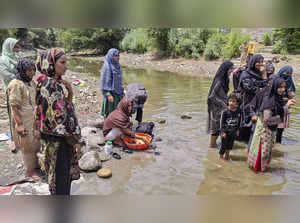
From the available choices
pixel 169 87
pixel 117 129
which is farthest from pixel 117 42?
pixel 117 129

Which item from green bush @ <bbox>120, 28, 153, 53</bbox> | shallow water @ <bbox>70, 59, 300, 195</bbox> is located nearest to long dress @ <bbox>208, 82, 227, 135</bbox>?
shallow water @ <bbox>70, 59, 300, 195</bbox>

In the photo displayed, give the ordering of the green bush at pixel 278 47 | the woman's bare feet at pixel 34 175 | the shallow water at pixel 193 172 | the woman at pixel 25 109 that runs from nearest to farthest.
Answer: the woman at pixel 25 109
the woman's bare feet at pixel 34 175
the shallow water at pixel 193 172
the green bush at pixel 278 47

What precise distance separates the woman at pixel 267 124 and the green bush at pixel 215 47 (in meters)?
15.6

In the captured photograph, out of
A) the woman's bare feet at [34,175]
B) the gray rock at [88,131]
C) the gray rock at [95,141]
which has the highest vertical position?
the gray rock at [88,131]

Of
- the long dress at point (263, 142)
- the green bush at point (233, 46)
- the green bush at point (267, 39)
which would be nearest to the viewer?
the long dress at point (263, 142)

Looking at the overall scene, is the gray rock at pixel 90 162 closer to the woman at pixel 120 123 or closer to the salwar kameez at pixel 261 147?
the woman at pixel 120 123

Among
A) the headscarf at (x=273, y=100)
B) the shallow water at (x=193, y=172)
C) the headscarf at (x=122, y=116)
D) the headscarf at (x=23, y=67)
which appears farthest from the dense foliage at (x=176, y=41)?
the headscarf at (x=273, y=100)

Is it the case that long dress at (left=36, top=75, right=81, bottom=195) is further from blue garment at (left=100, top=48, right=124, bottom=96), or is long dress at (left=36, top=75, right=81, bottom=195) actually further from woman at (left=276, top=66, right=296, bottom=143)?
woman at (left=276, top=66, right=296, bottom=143)

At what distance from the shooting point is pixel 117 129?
180 inches

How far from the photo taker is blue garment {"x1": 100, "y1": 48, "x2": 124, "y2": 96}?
16.1ft

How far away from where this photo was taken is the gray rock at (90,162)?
149 inches

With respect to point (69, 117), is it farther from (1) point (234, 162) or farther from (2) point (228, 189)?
(1) point (234, 162)

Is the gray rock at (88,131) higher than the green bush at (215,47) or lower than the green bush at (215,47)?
lower

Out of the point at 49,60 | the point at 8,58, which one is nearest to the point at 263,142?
the point at 49,60
